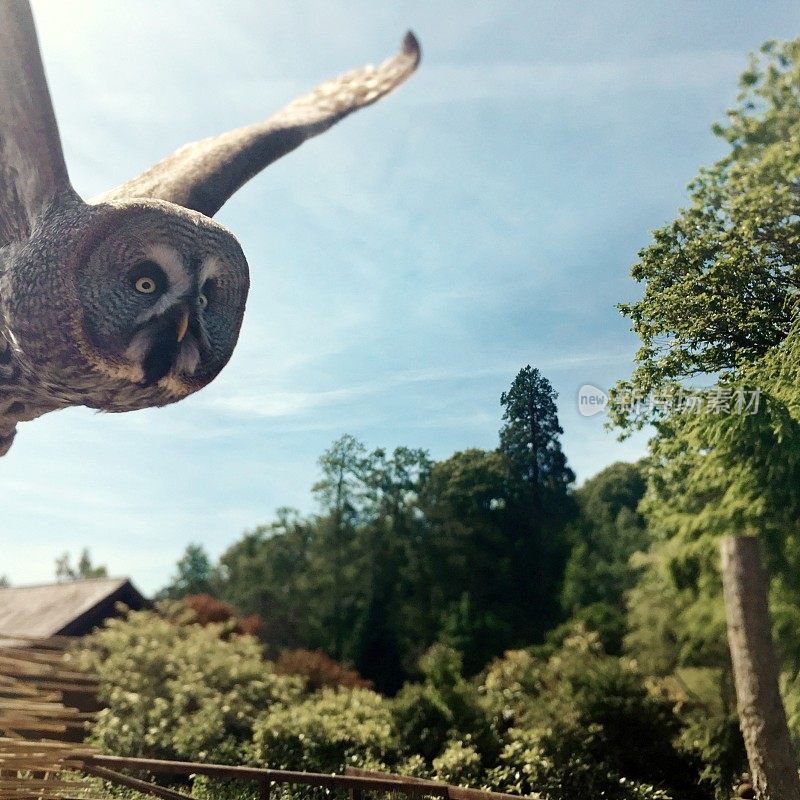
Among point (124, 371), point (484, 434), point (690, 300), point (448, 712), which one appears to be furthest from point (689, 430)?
point (448, 712)

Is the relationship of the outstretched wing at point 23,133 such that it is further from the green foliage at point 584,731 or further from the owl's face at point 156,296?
the green foliage at point 584,731

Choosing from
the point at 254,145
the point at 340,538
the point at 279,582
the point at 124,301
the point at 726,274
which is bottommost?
the point at 279,582

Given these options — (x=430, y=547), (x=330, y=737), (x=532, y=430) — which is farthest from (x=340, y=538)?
(x=532, y=430)

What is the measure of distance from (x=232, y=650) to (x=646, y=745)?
3.50 m

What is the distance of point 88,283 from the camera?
145cm

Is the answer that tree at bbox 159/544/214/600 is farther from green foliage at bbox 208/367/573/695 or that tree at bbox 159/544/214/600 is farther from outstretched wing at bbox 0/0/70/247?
outstretched wing at bbox 0/0/70/247

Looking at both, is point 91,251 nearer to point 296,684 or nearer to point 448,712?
point 448,712

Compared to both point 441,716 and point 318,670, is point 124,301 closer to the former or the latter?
point 441,716

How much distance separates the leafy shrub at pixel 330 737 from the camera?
3707 millimetres

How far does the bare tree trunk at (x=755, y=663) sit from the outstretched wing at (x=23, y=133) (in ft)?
7.15

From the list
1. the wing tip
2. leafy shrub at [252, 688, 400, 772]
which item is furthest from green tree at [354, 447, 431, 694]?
the wing tip

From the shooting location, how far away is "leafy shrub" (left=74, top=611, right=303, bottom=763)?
455 cm

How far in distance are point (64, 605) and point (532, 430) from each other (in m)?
6.90

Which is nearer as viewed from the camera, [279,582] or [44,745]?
[44,745]
